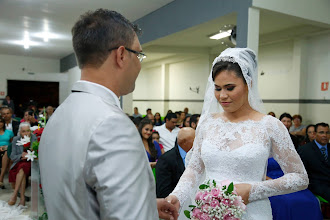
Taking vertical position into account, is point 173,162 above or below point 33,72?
below

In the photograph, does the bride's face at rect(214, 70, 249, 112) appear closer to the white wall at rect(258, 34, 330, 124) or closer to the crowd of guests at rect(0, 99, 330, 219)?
the crowd of guests at rect(0, 99, 330, 219)

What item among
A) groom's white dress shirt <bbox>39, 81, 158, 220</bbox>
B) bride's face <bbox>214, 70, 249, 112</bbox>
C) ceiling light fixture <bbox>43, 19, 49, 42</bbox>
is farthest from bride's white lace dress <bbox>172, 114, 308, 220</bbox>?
ceiling light fixture <bbox>43, 19, 49, 42</bbox>

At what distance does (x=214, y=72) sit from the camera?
1.85m

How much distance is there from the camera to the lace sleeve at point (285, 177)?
1.64 metres

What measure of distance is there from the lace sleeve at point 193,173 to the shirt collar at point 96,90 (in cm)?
97

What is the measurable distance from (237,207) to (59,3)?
6853 mm

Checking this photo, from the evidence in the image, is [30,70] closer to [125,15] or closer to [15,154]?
[125,15]

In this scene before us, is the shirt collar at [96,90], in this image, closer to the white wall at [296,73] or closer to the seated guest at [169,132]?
the seated guest at [169,132]

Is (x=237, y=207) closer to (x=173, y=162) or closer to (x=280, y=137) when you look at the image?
(x=280, y=137)

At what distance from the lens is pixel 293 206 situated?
11.2ft

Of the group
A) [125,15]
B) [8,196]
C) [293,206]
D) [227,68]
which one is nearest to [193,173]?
[227,68]

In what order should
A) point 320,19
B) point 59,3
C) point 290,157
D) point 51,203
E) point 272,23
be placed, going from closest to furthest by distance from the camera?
point 51,203
point 290,157
point 320,19
point 59,3
point 272,23

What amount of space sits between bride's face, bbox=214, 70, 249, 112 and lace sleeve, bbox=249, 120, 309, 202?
A: 31 cm

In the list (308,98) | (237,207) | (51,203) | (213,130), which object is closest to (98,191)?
(51,203)
